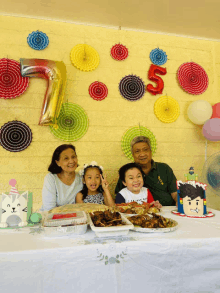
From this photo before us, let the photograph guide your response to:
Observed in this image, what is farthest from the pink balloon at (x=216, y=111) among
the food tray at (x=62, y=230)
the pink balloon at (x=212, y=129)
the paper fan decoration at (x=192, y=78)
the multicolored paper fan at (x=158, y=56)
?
the food tray at (x=62, y=230)

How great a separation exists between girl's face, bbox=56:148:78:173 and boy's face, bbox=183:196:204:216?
1229 mm

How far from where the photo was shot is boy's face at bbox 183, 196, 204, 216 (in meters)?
1.48

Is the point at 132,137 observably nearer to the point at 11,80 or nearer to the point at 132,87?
the point at 132,87

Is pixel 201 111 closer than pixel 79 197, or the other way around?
pixel 79 197

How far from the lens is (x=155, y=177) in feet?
8.71

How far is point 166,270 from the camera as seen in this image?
3.34 ft

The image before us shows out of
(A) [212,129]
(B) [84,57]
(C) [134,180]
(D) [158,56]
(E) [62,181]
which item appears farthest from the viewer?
(D) [158,56]

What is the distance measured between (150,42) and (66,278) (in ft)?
10.2

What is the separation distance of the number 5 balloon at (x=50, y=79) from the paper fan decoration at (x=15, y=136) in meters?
0.28

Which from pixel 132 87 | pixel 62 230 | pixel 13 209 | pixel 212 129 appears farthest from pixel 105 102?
pixel 62 230

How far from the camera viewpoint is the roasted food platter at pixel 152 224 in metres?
1.11

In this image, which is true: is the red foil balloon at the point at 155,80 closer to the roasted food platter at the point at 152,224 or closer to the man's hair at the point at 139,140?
the man's hair at the point at 139,140

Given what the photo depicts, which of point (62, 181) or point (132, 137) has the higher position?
point (132, 137)

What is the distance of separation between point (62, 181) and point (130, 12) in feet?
6.94
